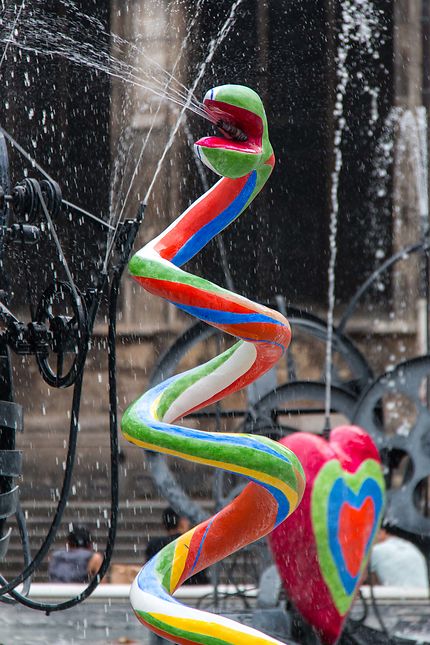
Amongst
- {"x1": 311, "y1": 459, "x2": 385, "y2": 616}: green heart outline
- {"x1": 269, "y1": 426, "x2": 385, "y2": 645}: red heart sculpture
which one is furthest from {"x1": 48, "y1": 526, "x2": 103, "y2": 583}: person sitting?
{"x1": 311, "y1": 459, "x2": 385, "y2": 616}: green heart outline

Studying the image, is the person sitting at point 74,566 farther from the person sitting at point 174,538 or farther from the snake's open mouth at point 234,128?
the snake's open mouth at point 234,128

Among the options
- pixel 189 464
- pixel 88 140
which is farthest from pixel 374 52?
pixel 189 464

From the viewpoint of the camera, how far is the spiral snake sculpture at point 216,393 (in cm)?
383

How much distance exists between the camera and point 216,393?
4156 mm

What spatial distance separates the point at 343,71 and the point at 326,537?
9.35 m

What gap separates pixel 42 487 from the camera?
50.2 ft

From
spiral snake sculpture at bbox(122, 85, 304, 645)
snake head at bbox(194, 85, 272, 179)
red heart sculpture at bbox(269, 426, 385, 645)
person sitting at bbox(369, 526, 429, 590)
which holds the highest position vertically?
snake head at bbox(194, 85, 272, 179)

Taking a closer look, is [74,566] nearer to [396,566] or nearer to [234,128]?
[396,566]

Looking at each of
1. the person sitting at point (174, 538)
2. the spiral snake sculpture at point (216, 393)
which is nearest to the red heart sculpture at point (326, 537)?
the person sitting at point (174, 538)

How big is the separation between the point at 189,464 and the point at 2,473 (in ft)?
36.1

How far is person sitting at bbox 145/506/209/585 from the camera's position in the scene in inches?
299

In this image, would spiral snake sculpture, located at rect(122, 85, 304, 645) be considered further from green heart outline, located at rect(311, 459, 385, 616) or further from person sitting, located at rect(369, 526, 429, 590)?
person sitting, located at rect(369, 526, 429, 590)

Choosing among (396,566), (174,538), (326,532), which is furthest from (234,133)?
(396,566)

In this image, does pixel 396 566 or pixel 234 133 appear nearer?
pixel 234 133
